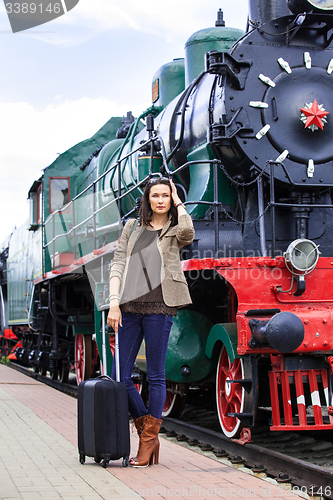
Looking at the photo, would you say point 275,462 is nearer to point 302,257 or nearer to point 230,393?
point 230,393

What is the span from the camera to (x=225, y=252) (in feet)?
17.4

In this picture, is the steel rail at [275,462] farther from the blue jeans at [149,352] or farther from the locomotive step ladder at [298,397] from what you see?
the blue jeans at [149,352]

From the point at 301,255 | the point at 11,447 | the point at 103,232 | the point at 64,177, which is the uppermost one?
the point at 64,177

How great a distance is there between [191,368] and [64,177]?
641 cm

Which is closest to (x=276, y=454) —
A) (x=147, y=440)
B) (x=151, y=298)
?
(x=147, y=440)

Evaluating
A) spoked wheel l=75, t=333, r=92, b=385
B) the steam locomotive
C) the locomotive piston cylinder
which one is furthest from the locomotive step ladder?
spoked wheel l=75, t=333, r=92, b=385

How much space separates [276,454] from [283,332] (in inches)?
33.9

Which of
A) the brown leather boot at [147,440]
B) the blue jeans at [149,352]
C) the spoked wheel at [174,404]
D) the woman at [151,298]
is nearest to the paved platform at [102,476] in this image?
the brown leather boot at [147,440]

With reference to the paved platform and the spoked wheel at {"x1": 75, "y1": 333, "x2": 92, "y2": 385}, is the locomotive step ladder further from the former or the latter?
the spoked wheel at {"x1": 75, "y1": 333, "x2": 92, "y2": 385}

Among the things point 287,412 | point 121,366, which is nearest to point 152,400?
point 121,366

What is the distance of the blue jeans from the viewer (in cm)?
385

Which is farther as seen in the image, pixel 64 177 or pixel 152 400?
pixel 64 177

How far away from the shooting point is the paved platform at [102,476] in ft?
10.5

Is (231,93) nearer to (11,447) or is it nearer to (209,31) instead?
(209,31)
